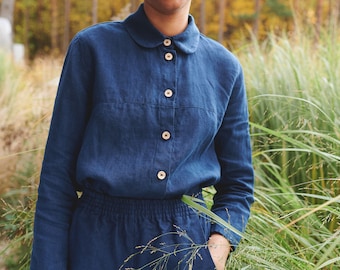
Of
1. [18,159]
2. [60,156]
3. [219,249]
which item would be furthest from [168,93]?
[18,159]

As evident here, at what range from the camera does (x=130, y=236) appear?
141 centimetres

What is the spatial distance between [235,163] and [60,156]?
19.0 inches

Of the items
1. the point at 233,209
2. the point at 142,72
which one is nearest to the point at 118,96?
the point at 142,72

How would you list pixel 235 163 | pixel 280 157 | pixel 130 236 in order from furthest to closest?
pixel 280 157
pixel 235 163
pixel 130 236

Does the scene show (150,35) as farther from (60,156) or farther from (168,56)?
(60,156)

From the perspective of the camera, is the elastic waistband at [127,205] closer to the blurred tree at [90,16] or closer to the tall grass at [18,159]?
the tall grass at [18,159]

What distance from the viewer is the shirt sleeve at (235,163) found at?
1601 mm

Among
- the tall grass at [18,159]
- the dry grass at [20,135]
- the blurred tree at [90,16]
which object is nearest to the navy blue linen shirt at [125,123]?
the tall grass at [18,159]

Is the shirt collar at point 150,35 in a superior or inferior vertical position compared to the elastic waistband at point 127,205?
superior

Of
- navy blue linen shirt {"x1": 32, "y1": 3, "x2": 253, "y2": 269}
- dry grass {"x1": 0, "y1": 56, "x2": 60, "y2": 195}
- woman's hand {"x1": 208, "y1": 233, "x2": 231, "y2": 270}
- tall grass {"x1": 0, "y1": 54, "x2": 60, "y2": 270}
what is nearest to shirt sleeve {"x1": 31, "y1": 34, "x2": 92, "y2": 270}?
navy blue linen shirt {"x1": 32, "y1": 3, "x2": 253, "y2": 269}

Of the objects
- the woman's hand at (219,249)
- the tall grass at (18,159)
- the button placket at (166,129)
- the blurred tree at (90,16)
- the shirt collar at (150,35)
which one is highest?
the blurred tree at (90,16)

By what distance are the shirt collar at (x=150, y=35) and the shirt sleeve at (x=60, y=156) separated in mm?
140

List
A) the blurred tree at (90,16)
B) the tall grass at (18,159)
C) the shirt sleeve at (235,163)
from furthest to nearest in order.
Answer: the blurred tree at (90,16) < the tall grass at (18,159) < the shirt sleeve at (235,163)

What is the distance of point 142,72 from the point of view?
1465 mm
